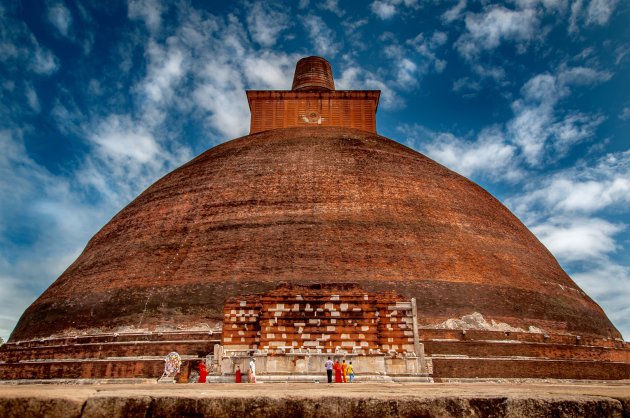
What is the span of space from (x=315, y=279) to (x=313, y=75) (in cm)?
1460

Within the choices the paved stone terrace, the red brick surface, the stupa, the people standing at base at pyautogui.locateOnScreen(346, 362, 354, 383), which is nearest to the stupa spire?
the stupa

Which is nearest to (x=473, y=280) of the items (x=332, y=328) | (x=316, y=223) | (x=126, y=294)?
(x=316, y=223)

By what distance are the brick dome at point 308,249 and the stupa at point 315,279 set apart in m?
0.04

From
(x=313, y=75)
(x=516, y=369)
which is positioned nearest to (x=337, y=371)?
(x=516, y=369)

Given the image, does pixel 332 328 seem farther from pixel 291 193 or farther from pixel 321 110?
pixel 321 110

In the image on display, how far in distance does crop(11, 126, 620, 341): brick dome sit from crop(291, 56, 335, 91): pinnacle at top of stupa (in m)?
7.86

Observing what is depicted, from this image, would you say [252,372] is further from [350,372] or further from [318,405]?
[318,405]

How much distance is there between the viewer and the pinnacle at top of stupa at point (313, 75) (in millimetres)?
23778

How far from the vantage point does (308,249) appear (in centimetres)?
1285

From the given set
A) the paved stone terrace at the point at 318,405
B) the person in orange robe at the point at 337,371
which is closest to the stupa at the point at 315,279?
the person in orange robe at the point at 337,371

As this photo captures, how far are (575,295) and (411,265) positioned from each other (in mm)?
6078

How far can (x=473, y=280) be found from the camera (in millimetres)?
12812

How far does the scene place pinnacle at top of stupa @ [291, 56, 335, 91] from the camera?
2378 cm

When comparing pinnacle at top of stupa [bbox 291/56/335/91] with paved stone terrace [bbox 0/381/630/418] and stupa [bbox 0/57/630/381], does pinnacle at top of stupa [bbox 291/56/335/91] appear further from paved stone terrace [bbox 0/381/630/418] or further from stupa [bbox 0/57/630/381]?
paved stone terrace [bbox 0/381/630/418]
